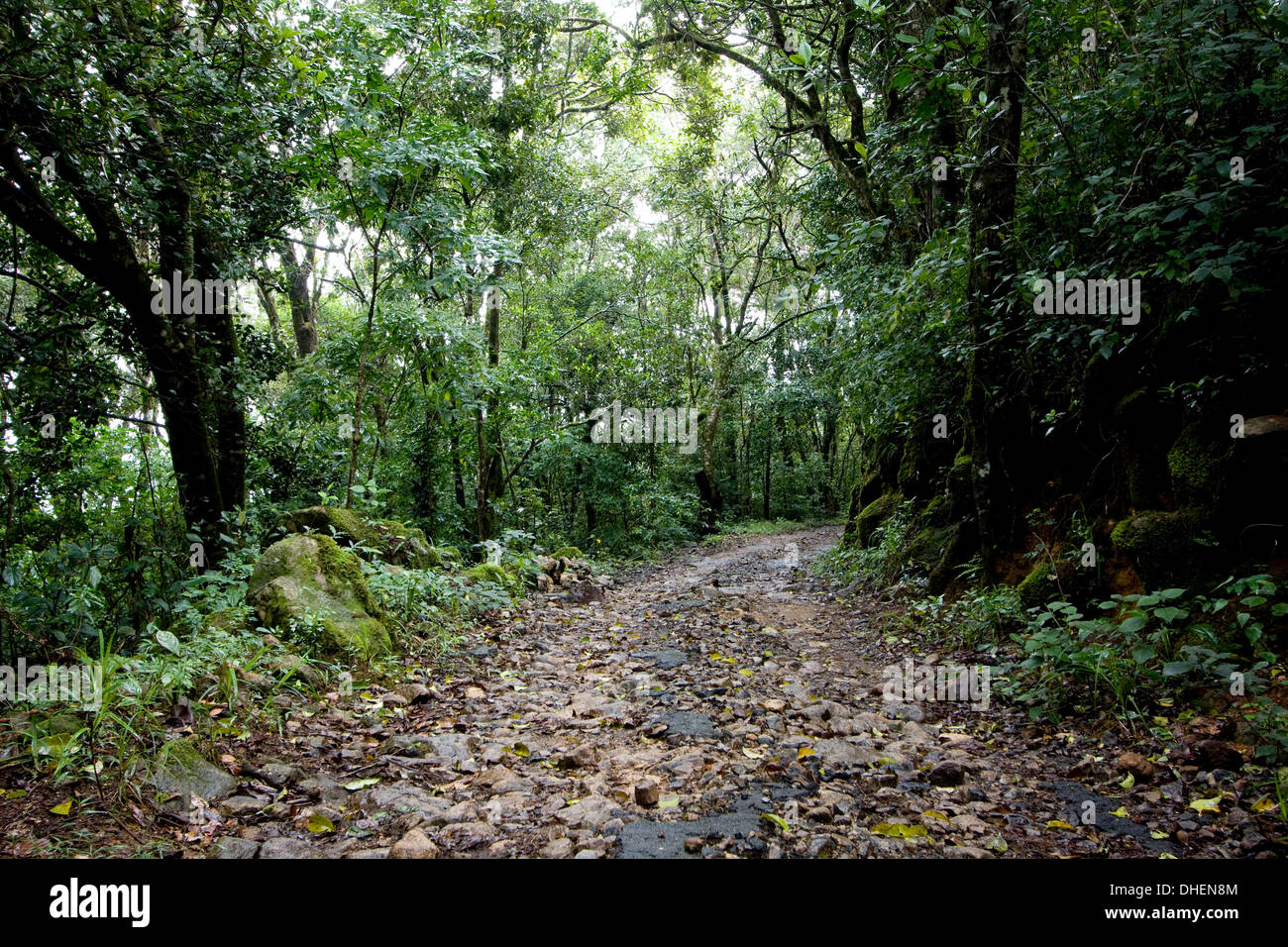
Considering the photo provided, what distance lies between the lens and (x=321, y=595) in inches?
224

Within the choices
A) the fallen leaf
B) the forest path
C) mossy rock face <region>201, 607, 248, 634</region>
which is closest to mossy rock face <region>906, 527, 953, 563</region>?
the forest path

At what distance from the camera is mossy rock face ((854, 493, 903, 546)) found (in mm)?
11219

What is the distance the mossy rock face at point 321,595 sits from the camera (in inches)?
209

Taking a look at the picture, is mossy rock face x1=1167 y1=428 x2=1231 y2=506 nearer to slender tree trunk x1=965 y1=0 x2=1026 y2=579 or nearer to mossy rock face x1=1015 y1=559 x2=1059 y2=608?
mossy rock face x1=1015 y1=559 x2=1059 y2=608

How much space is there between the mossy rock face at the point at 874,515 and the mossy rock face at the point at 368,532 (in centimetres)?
717

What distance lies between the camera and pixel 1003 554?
6379mm

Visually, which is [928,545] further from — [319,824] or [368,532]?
[319,824]

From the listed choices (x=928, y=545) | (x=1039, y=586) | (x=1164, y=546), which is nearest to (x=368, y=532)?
(x=928, y=545)

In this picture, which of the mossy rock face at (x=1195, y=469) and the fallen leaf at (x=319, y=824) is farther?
the mossy rock face at (x=1195, y=469)

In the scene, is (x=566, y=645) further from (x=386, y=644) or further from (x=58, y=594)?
(x=58, y=594)

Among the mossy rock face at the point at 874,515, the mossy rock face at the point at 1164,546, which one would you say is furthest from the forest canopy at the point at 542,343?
the mossy rock face at the point at 874,515

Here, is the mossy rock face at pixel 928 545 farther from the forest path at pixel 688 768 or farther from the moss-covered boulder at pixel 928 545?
the forest path at pixel 688 768

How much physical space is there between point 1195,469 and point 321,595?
6763 mm
